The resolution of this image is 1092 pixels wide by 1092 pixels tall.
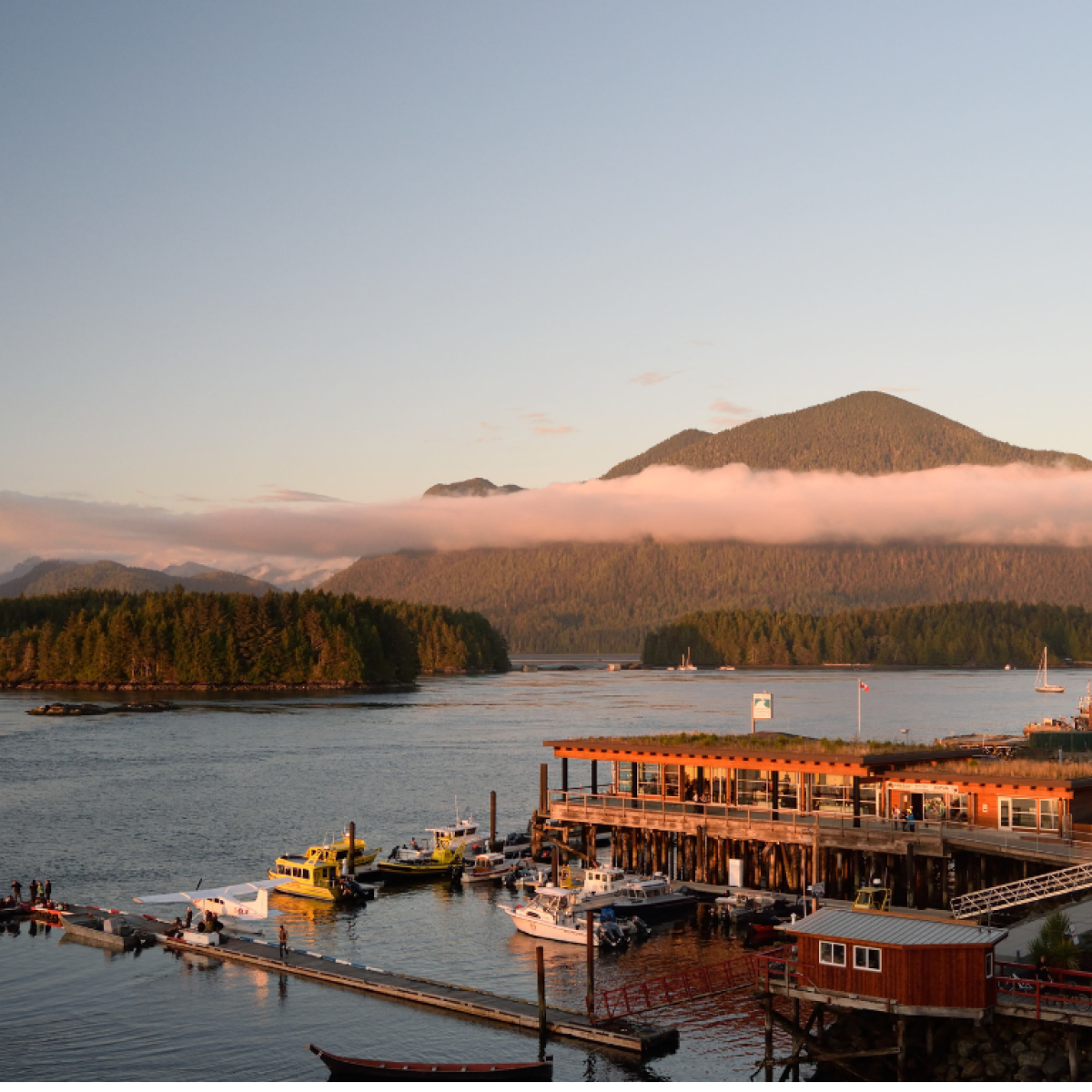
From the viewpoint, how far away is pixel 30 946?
195 feet

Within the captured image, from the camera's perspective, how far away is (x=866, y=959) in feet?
119

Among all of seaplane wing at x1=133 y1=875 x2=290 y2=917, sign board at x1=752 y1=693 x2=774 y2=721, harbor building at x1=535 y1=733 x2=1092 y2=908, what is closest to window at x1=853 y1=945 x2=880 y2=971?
harbor building at x1=535 y1=733 x2=1092 y2=908

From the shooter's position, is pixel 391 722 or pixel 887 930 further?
pixel 391 722

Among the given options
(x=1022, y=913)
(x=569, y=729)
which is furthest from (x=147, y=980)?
(x=569, y=729)

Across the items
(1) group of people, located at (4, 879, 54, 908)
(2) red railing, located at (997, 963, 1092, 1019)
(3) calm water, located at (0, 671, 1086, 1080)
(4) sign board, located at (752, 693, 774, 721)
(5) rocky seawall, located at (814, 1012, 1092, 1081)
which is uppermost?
(4) sign board, located at (752, 693, 774, 721)

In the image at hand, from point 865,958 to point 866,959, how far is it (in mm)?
39

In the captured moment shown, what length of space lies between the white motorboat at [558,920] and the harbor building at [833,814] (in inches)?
328

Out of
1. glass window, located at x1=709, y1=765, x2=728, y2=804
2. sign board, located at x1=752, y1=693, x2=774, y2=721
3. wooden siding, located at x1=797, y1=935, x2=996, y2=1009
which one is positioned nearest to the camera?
wooden siding, located at x1=797, y1=935, x2=996, y2=1009

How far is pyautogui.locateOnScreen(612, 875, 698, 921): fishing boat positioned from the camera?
2354 inches

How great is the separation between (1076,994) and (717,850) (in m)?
30.4

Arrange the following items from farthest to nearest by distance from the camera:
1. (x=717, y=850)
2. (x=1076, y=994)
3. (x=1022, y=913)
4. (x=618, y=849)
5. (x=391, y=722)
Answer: (x=391, y=722) < (x=618, y=849) < (x=717, y=850) < (x=1022, y=913) < (x=1076, y=994)

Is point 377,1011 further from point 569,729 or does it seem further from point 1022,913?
point 569,729

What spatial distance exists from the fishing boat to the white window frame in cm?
2410

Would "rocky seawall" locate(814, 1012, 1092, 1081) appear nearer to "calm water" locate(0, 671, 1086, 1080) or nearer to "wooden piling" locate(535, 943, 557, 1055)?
"calm water" locate(0, 671, 1086, 1080)
